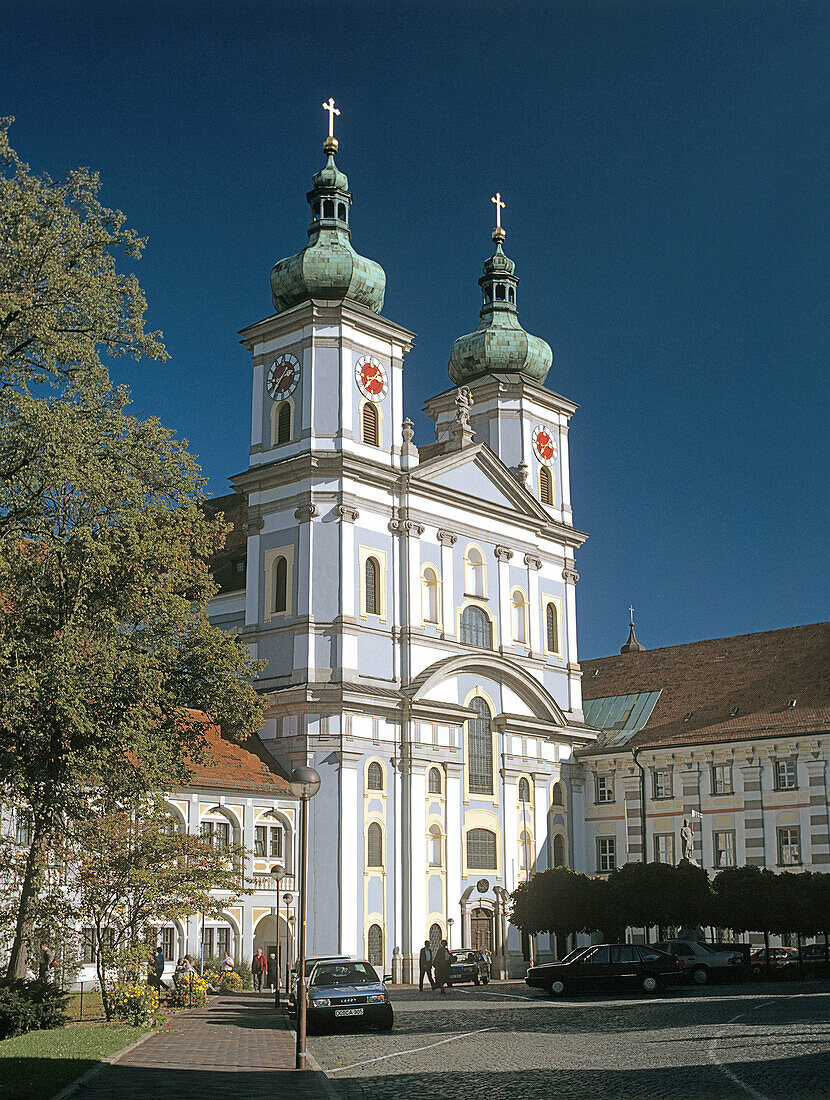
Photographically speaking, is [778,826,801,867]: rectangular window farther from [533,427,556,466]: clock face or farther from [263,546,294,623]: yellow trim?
[263,546,294,623]: yellow trim

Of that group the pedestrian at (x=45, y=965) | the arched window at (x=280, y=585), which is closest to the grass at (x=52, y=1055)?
the pedestrian at (x=45, y=965)

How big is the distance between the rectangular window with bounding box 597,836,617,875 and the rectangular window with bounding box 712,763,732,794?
551 cm

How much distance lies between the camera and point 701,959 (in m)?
38.5

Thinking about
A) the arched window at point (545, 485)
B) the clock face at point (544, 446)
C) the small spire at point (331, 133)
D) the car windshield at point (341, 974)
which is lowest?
the car windshield at point (341, 974)

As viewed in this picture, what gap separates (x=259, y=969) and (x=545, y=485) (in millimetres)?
28227

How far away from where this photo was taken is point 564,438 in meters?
64.6

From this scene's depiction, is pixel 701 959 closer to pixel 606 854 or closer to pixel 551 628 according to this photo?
pixel 606 854

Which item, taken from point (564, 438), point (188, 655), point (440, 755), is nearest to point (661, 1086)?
point (188, 655)

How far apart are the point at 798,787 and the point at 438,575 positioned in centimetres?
1677

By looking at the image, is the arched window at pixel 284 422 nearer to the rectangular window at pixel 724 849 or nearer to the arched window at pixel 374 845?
the arched window at pixel 374 845

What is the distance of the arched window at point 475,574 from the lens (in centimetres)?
5575

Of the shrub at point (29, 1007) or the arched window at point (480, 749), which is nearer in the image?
the shrub at point (29, 1007)

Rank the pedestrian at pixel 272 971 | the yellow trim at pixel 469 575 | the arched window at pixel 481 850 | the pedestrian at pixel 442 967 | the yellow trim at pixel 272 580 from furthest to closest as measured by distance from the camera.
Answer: the yellow trim at pixel 469 575 → the arched window at pixel 481 850 → the yellow trim at pixel 272 580 → the pedestrian at pixel 272 971 → the pedestrian at pixel 442 967

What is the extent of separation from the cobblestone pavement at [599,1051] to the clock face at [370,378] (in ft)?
89.4
